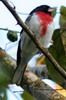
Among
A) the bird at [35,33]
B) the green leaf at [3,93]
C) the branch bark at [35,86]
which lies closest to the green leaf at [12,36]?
the bird at [35,33]

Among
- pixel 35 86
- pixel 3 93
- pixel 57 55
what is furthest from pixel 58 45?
pixel 3 93

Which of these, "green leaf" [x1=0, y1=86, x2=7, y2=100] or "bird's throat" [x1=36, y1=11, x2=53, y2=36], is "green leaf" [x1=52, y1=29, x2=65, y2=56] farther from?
"green leaf" [x1=0, y1=86, x2=7, y2=100]

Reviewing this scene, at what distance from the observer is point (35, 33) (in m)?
1.84

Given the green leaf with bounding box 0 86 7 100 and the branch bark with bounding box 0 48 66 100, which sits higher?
the green leaf with bounding box 0 86 7 100

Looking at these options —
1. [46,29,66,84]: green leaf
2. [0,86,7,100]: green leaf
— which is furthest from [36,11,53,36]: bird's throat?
[0,86,7,100]: green leaf

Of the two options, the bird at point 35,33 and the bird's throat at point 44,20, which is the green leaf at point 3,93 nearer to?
the bird at point 35,33

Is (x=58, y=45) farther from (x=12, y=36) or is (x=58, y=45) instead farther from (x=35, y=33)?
(x=12, y=36)

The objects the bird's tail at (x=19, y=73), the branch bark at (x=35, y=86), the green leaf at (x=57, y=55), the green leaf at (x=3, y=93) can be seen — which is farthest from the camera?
the bird's tail at (x=19, y=73)

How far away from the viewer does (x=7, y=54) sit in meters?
2.13

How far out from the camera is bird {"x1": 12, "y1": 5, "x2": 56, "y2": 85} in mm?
1902

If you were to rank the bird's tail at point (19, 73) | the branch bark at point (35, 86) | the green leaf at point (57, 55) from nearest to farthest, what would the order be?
the branch bark at point (35, 86) < the green leaf at point (57, 55) < the bird's tail at point (19, 73)

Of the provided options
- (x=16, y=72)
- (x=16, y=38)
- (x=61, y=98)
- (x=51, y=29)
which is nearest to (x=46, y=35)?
(x=51, y=29)

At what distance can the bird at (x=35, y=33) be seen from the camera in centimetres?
190

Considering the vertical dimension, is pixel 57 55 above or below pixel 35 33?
below
